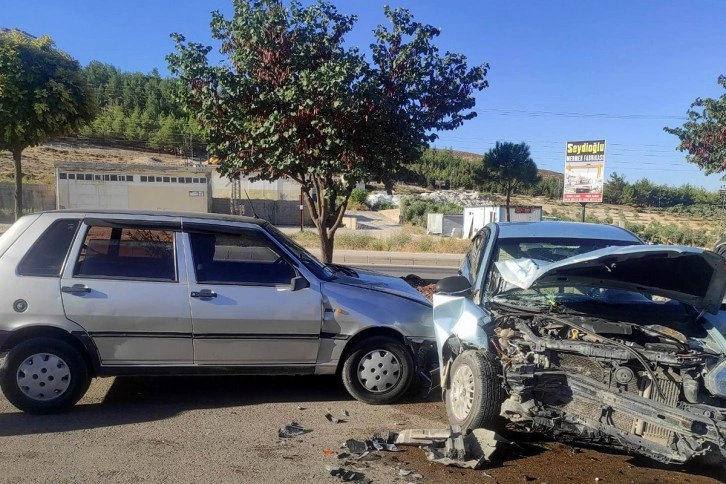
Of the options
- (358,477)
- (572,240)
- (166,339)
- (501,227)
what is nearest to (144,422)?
(166,339)

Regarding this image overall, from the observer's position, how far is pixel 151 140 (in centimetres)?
9012

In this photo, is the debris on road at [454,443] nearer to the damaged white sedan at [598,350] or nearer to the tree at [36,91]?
the damaged white sedan at [598,350]

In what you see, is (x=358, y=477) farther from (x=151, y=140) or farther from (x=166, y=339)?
(x=151, y=140)

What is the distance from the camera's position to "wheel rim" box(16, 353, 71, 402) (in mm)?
4688

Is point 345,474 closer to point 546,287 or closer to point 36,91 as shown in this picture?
point 546,287

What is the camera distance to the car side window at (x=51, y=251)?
4.79 meters

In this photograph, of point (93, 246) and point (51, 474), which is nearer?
point (51, 474)

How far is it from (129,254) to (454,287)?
2.78 m

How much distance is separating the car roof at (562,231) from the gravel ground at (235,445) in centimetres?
183

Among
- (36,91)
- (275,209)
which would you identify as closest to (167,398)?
(36,91)

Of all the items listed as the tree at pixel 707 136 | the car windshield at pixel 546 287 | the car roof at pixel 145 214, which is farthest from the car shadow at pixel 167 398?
the tree at pixel 707 136

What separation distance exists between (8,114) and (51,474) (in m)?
12.2

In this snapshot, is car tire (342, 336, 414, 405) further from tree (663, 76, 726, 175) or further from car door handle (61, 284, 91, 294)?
tree (663, 76, 726, 175)

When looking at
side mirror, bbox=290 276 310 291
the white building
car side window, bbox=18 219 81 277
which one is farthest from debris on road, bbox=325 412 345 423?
the white building
